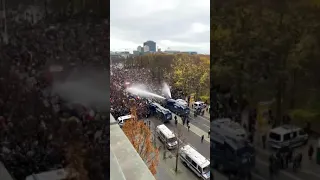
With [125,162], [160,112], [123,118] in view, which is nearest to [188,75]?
[160,112]

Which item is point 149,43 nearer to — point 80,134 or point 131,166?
point 131,166

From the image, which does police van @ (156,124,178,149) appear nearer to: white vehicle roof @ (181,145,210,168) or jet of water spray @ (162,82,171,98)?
white vehicle roof @ (181,145,210,168)

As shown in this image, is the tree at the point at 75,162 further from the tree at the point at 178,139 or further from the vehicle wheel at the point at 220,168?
the tree at the point at 178,139

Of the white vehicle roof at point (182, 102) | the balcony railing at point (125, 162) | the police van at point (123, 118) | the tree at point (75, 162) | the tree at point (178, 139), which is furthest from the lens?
the white vehicle roof at point (182, 102)

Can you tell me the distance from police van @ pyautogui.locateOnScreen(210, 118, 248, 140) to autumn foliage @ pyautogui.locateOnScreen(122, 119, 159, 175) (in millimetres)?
3838

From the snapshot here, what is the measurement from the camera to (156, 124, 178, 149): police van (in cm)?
549

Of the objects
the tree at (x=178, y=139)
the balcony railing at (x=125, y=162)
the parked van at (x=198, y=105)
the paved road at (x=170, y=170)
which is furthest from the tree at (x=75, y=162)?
the parked van at (x=198, y=105)

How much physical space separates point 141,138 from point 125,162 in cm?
Answer: 278

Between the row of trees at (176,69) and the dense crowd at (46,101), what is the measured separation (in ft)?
12.9

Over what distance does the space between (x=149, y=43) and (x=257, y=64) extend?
4.02 metres

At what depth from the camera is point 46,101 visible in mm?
1702

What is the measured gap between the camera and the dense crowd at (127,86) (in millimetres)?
5785

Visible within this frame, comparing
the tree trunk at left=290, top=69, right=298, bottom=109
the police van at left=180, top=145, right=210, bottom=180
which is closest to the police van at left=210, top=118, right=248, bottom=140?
the tree trunk at left=290, top=69, right=298, bottom=109

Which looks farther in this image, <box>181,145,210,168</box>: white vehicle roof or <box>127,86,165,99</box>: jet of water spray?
<box>127,86,165,99</box>: jet of water spray
